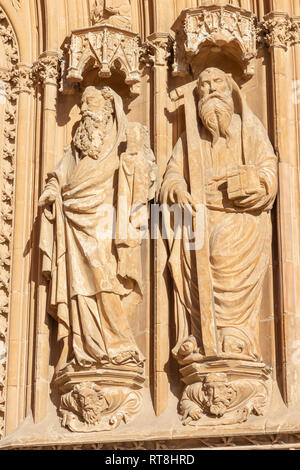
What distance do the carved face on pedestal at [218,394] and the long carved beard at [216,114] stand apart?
7.13ft

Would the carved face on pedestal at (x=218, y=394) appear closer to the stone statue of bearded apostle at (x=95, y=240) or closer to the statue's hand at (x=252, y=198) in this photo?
the stone statue of bearded apostle at (x=95, y=240)

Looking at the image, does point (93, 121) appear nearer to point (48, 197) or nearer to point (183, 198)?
point (48, 197)

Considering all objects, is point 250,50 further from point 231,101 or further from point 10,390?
point 10,390

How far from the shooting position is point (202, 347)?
9.31m

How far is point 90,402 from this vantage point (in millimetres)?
9406

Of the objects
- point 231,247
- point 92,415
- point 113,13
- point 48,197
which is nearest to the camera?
point 92,415

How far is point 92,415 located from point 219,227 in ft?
6.33

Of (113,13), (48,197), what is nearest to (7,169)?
(48,197)

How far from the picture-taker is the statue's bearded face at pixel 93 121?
33.4 feet

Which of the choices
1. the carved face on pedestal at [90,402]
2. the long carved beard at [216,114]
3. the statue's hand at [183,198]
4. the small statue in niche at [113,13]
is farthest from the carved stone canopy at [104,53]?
the carved face on pedestal at [90,402]

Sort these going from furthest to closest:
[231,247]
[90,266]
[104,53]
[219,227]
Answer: [104,53] → [90,266] → [219,227] → [231,247]

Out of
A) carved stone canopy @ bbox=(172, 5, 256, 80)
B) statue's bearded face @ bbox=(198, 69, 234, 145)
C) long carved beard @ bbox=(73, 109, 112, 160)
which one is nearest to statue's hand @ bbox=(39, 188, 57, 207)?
long carved beard @ bbox=(73, 109, 112, 160)
